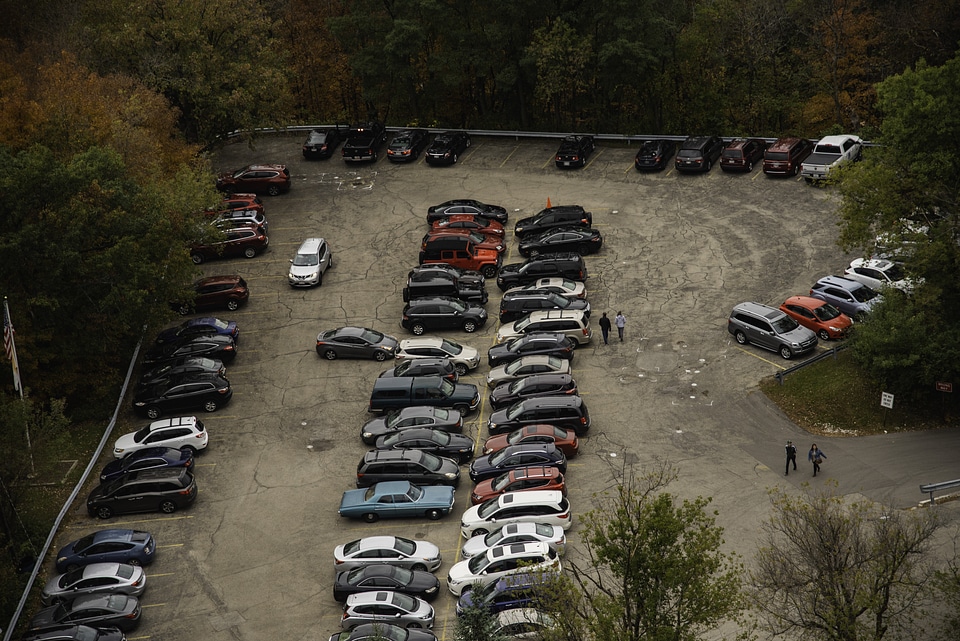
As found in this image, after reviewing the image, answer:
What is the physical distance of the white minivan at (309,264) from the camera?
46125 mm

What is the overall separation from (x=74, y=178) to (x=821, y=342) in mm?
29145

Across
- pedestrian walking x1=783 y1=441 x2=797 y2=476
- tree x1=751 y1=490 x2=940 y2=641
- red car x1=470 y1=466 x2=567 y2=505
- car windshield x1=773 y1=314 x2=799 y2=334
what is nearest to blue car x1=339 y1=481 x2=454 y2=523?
red car x1=470 y1=466 x2=567 y2=505

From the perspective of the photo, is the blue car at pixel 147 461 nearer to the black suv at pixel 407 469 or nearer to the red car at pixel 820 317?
the black suv at pixel 407 469

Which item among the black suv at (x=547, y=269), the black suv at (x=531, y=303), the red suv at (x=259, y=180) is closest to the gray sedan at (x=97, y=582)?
the black suv at (x=531, y=303)

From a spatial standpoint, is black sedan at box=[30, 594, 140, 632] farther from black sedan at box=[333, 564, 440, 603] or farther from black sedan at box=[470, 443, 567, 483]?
black sedan at box=[470, 443, 567, 483]

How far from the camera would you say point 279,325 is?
43812mm

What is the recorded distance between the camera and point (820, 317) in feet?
129

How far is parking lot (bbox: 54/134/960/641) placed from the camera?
30.7 meters

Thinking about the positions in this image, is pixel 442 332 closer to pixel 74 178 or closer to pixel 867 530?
pixel 74 178

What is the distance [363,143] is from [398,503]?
30.7 metres

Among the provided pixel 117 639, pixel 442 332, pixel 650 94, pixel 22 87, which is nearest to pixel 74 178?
pixel 22 87

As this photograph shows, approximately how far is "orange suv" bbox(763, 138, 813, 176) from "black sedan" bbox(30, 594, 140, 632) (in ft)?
121

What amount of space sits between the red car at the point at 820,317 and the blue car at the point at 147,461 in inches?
915

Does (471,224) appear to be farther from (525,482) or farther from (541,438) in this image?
(525,482)
